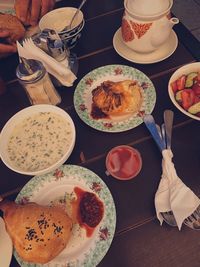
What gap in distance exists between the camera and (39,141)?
4.08ft

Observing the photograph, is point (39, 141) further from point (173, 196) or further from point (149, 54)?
point (149, 54)

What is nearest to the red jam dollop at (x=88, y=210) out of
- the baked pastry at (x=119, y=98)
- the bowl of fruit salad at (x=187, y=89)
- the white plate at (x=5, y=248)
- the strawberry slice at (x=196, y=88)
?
the white plate at (x=5, y=248)

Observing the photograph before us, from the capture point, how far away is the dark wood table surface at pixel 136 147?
100 cm

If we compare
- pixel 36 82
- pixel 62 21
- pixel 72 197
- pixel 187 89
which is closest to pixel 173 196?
pixel 72 197

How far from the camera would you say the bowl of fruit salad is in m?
1.21

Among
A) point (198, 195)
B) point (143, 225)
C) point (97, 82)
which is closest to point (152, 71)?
point (97, 82)

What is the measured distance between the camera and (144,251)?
100cm

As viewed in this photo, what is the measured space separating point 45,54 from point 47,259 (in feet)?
2.77

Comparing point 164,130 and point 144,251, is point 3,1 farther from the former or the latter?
point 144,251

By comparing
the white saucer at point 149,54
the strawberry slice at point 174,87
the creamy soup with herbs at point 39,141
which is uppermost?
the white saucer at point 149,54

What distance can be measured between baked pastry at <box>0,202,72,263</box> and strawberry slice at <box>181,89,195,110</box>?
675 mm

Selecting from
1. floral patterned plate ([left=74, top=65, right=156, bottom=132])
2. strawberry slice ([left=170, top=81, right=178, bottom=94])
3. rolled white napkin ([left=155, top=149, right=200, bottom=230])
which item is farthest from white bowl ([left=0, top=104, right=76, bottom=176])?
strawberry slice ([left=170, top=81, right=178, bottom=94])

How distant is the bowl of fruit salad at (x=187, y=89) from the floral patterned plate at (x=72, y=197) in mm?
482

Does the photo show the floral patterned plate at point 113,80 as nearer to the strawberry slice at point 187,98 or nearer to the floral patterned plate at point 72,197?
the strawberry slice at point 187,98
